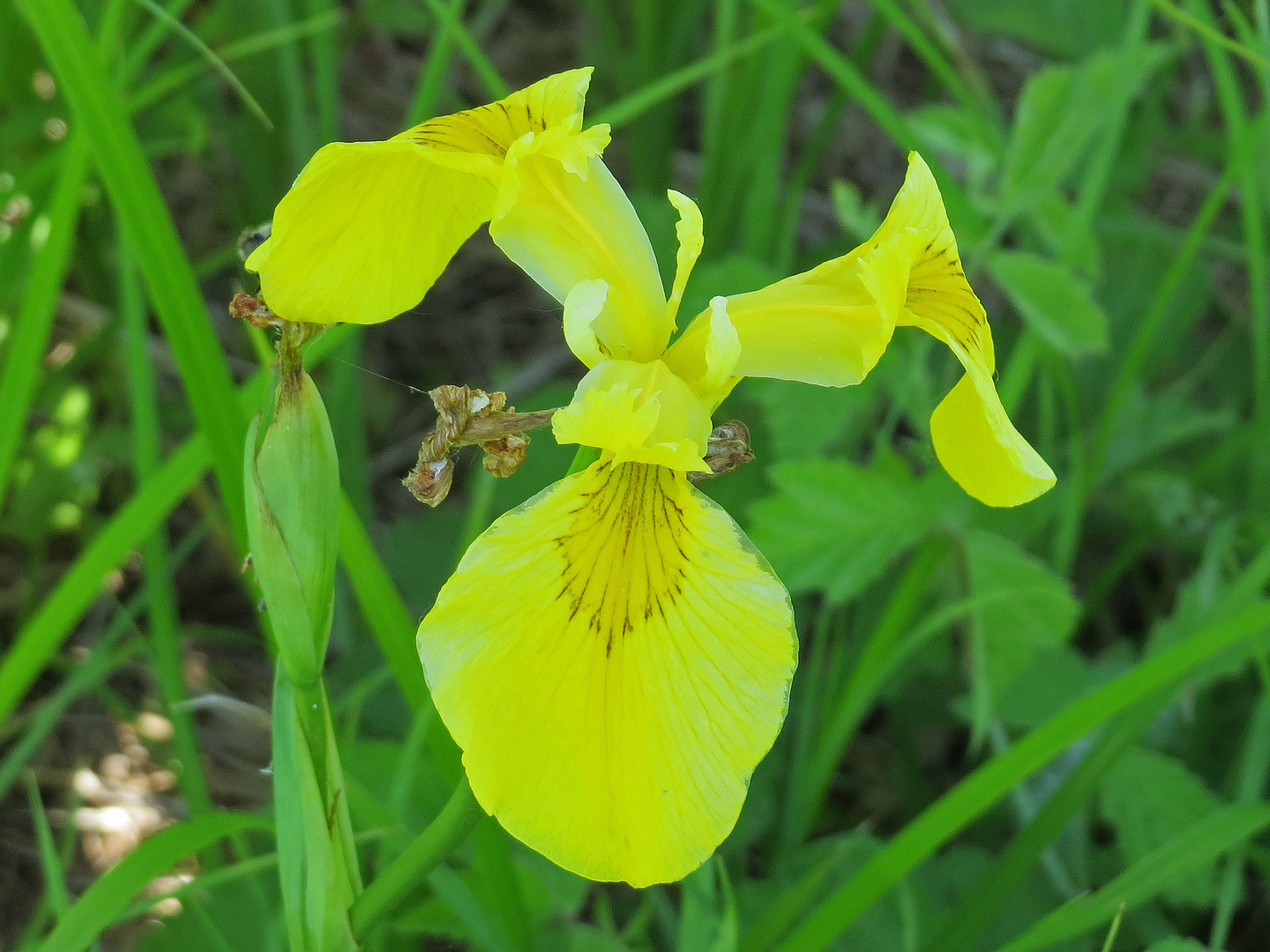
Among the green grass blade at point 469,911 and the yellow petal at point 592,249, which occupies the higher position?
the yellow petal at point 592,249

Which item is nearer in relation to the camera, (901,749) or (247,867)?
(247,867)

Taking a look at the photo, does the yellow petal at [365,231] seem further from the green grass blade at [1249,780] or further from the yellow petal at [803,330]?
the green grass blade at [1249,780]

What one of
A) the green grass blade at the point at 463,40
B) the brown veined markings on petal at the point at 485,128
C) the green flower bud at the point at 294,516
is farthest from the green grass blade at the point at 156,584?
the brown veined markings on petal at the point at 485,128

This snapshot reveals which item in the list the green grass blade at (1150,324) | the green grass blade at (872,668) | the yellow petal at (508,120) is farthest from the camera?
the green grass blade at (1150,324)

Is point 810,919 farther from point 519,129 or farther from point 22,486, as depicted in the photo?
point 22,486

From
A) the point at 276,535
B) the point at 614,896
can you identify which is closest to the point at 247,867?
the point at 276,535

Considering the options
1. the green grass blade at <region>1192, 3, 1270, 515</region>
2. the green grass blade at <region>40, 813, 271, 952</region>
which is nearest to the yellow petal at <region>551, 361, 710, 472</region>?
the green grass blade at <region>40, 813, 271, 952</region>

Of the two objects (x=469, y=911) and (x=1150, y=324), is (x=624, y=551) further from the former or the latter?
(x=1150, y=324)
